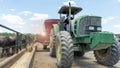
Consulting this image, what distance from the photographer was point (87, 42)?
9375 mm

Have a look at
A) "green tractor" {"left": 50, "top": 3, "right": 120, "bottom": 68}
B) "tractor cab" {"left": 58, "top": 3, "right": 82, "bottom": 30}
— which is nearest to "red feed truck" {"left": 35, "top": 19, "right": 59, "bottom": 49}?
"tractor cab" {"left": 58, "top": 3, "right": 82, "bottom": 30}

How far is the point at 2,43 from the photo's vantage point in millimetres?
16891

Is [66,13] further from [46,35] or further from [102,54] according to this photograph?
[46,35]

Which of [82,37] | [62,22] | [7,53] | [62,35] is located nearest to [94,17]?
[82,37]

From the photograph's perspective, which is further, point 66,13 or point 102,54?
point 66,13

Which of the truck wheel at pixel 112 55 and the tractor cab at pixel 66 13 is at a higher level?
the tractor cab at pixel 66 13

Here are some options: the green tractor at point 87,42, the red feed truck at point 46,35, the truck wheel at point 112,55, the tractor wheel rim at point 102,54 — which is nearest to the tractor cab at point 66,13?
the green tractor at point 87,42

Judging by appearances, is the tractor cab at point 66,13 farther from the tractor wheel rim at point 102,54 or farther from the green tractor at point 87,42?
the tractor wheel rim at point 102,54

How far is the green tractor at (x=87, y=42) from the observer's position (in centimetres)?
864

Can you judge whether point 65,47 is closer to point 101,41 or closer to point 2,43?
point 101,41

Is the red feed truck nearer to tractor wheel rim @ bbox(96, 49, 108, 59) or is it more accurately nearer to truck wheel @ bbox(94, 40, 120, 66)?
tractor wheel rim @ bbox(96, 49, 108, 59)

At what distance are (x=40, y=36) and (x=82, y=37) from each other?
9821mm

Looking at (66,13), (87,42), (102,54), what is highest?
(66,13)

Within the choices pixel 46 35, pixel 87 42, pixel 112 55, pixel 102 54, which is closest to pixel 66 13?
pixel 102 54
